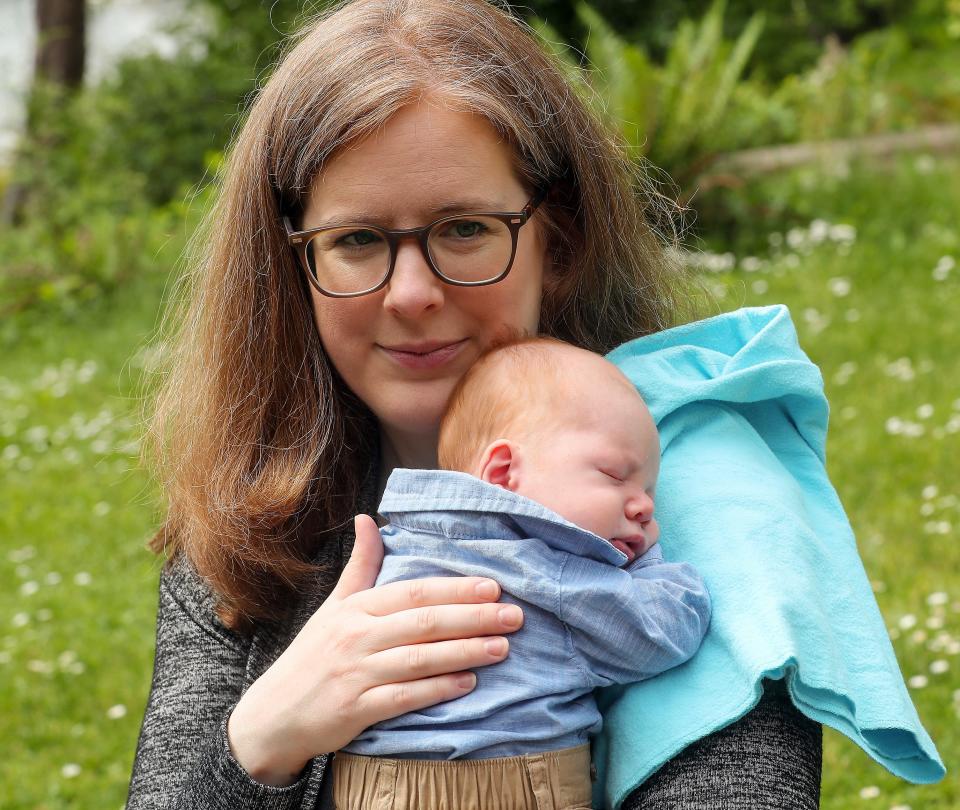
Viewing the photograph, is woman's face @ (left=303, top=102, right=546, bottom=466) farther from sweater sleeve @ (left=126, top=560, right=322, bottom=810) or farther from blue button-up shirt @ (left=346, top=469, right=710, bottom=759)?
sweater sleeve @ (left=126, top=560, right=322, bottom=810)

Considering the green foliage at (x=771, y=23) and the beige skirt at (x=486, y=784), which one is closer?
the beige skirt at (x=486, y=784)

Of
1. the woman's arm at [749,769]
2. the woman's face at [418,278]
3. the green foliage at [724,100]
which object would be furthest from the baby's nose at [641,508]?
the green foliage at [724,100]

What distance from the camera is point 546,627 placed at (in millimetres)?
1659

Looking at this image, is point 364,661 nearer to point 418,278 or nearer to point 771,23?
point 418,278

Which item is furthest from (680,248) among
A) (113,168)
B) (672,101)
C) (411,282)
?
(113,168)

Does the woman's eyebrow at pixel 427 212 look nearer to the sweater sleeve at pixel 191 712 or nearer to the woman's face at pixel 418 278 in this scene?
the woman's face at pixel 418 278

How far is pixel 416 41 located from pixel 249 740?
112 centimetres

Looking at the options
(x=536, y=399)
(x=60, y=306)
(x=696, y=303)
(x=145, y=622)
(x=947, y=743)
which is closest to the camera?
(x=536, y=399)

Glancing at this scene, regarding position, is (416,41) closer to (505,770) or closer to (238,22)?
(505,770)

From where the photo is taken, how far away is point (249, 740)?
1.82 meters

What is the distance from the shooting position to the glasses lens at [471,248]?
1.87 m

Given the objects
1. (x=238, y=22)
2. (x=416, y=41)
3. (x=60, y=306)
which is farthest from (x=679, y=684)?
(x=238, y=22)

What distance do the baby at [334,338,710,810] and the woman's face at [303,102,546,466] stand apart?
0.12 metres

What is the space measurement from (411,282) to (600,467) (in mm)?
395
